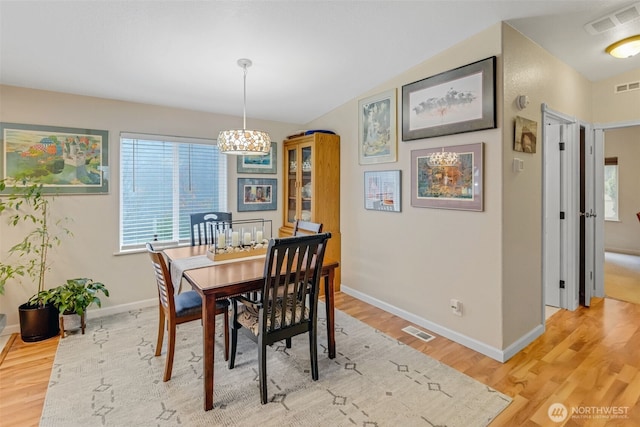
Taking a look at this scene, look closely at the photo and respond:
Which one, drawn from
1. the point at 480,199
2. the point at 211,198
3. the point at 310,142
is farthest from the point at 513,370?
the point at 211,198

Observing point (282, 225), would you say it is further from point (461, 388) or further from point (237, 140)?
point (461, 388)

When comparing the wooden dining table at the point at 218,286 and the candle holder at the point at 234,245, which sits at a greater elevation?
the candle holder at the point at 234,245

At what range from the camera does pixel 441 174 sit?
2.81 m

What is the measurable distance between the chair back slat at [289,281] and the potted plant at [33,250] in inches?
89.8

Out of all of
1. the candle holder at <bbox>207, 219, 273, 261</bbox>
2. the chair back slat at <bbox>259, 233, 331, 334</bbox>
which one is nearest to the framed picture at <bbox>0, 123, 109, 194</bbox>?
the candle holder at <bbox>207, 219, 273, 261</bbox>

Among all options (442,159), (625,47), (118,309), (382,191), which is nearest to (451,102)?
(442,159)

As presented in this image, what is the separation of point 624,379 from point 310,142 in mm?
3512

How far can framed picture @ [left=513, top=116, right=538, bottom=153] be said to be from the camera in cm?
251

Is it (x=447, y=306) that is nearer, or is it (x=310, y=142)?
(x=447, y=306)

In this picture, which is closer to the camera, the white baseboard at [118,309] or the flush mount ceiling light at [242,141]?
the flush mount ceiling light at [242,141]

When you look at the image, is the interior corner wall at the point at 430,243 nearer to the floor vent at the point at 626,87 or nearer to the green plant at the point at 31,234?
the floor vent at the point at 626,87

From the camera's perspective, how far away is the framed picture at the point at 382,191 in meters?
3.27

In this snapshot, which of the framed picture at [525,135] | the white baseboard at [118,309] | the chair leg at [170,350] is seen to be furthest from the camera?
the white baseboard at [118,309]

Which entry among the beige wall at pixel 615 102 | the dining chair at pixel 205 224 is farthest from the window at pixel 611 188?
the dining chair at pixel 205 224
